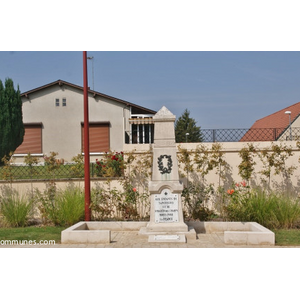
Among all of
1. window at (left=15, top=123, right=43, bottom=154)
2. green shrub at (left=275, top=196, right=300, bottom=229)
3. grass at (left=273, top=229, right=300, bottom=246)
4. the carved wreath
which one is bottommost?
grass at (left=273, top=229, right=300, bottom=246)

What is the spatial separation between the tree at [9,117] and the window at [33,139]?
2.77 m

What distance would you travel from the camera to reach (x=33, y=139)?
21.1 meters

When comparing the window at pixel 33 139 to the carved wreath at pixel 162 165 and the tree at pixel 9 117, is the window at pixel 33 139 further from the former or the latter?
the carved wreath at pixel 162 165

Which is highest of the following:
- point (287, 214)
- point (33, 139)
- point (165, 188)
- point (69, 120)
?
point (69, 120)

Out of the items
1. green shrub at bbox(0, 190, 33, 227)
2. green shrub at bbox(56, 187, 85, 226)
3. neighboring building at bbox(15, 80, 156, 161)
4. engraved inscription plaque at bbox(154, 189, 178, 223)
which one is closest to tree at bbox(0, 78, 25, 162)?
neighboring building at bbox(15, 80, 156, 161)

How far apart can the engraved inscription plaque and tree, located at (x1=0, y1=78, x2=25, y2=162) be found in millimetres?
11269

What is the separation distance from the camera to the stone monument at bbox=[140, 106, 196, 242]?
27.9ft

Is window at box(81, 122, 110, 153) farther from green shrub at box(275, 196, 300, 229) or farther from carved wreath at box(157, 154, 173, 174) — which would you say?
green shrub at box(275, 196, 300, 229)

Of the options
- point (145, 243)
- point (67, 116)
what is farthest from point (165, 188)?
point (67, 116)

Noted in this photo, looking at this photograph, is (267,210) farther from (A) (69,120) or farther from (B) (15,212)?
(A) (69,120)

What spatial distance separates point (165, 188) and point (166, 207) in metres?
0.45

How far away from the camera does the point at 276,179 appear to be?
36.6 ft

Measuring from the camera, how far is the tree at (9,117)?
17469mm

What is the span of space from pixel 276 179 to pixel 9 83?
1318 cm
